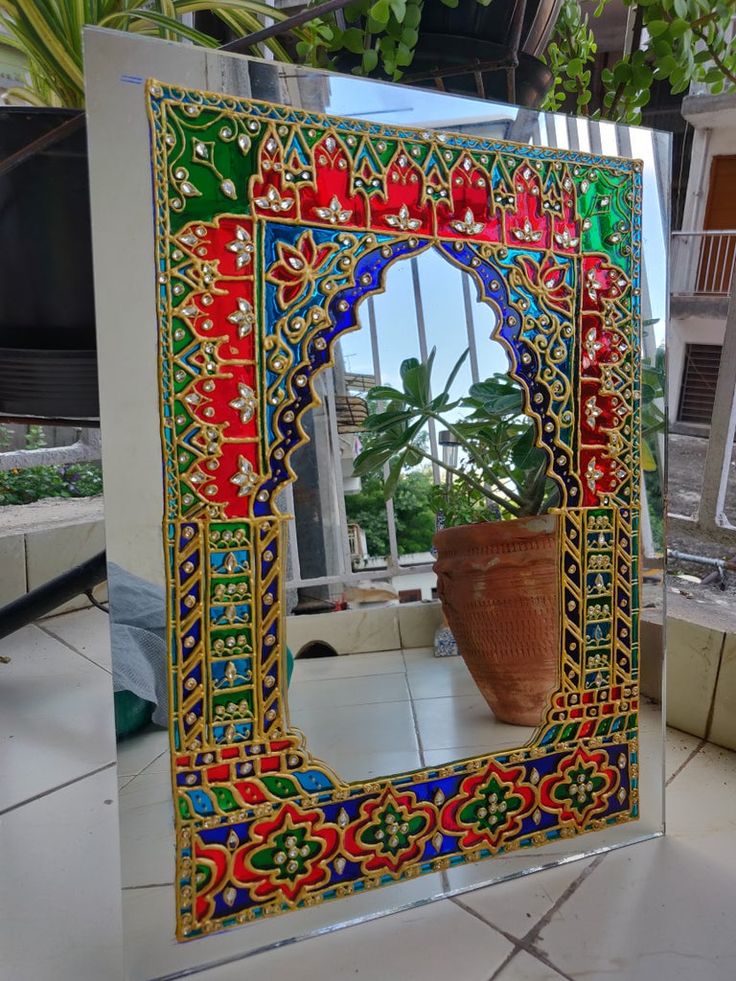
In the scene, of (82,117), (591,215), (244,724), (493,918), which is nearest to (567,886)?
(493,918)

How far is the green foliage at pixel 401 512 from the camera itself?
2.50ft

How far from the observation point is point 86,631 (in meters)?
1.53

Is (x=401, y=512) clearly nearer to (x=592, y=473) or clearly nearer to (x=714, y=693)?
(x=592, y=473)

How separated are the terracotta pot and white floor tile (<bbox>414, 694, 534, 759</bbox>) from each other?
13 millimetres

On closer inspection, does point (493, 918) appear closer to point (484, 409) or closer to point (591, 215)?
point (484, 409)

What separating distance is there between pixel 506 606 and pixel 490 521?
9 cm

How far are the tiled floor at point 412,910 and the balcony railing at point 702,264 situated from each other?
411 cm

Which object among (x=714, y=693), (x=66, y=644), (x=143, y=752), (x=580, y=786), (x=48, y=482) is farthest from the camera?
(x=48, y=482)

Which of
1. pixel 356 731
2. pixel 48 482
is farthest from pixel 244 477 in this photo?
pixel 48 482

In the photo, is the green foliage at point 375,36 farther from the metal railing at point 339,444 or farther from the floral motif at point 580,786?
the floral motif at point 580,786

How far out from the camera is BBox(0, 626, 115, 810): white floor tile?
1.04 meters

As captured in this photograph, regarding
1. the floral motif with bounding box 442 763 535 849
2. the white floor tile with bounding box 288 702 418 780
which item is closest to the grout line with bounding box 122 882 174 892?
the white floor tile with bounding box 288 702 418 780

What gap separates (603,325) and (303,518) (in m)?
0.38

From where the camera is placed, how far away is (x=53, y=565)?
1591 millimetres
